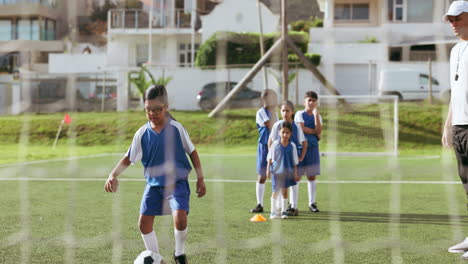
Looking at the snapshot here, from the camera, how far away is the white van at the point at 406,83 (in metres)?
22.3

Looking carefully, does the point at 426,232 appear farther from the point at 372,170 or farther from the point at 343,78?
the point at 343,78

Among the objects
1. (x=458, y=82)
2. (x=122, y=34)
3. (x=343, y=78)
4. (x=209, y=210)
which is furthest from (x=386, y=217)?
(x=343, y=78)

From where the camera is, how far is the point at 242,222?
6605 mm

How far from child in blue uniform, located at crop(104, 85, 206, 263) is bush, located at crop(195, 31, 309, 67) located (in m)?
21.4

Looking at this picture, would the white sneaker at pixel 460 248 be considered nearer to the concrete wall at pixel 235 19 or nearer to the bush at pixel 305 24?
the concrete wall at pixel 235 19

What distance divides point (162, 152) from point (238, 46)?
78.5 feet

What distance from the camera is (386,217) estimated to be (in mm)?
6949

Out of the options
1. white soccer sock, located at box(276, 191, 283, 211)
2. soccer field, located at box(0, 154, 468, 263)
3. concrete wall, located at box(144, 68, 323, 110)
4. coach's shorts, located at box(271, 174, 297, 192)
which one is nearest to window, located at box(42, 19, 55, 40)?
soccer field, located at box(0, 154, 468, 263)

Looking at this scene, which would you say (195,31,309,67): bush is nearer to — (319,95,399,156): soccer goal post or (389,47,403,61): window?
(389,47,403,61): window

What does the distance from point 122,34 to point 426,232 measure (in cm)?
1209

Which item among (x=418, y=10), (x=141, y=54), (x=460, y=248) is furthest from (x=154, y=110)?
(x=418, y=10)

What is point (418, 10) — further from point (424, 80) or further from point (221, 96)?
point (221, 96)

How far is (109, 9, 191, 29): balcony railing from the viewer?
1866 cm

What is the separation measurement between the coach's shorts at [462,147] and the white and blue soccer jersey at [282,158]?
2.11 meters
